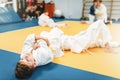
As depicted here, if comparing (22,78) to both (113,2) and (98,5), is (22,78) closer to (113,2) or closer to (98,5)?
(98,5)

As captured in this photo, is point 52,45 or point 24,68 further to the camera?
point 52,45

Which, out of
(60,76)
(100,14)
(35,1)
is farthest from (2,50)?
(35,1)

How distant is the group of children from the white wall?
6.22 m

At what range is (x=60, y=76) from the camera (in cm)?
244

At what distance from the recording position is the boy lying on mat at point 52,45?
2362 millimetres

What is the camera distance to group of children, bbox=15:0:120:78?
239 cm

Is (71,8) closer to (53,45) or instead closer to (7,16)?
(7,16)

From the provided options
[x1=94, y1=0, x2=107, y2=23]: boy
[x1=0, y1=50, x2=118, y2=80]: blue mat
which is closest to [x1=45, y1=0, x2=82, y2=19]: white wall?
[x1=94, y1=0, x2=107, y2=23]: boy

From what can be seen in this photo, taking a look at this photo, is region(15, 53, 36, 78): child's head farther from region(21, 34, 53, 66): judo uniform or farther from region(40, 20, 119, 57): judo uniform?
region(40, 20, 119, 57): judo uniform

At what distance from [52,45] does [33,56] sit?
0.60 metres

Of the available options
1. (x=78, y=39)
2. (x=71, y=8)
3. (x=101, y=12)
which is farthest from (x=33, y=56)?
(x=71, y=8)

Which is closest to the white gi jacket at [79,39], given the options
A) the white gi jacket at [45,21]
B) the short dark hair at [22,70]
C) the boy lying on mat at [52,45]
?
the boy lying on mat at [52,45]

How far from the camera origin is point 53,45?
3.11 meters

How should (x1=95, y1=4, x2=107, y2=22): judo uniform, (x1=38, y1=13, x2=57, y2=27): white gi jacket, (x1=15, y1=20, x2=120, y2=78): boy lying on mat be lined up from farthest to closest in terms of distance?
(x1=95, y1=4, x2=107, y2=22): judo uniform → (x1=38, y1=13, x2=57, y2=27): white gi jacket → (x1=15, y1=20, x2=120, y2=78): boy lying on mat
